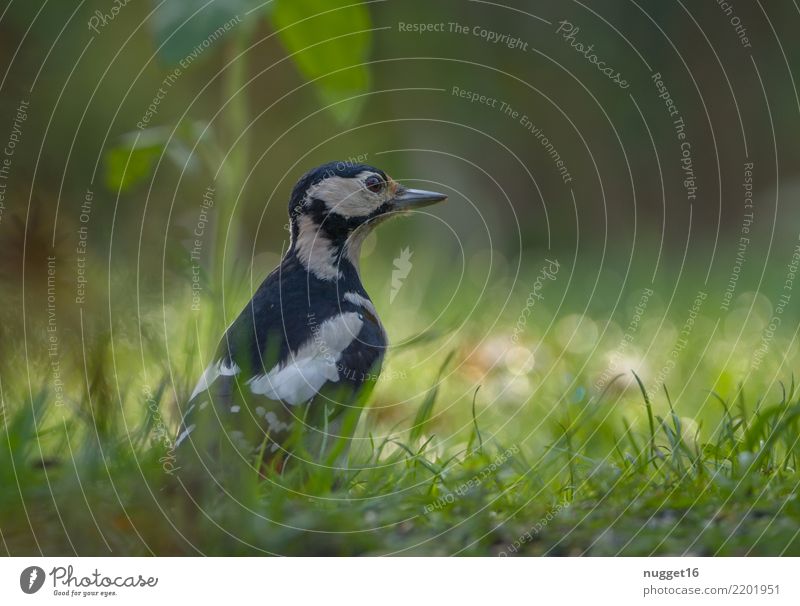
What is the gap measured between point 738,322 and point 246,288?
208cm

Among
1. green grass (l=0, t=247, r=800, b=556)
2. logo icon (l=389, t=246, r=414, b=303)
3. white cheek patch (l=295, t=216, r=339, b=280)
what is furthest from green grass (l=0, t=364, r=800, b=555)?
logo icon (l=389, t=246, r=414, b=303)

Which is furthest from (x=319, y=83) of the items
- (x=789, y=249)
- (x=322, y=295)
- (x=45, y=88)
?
(x=789, y=249)

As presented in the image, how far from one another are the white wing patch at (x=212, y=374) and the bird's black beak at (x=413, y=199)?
697 millimetres

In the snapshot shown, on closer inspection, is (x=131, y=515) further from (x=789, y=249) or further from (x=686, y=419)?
(x=789, y=249)

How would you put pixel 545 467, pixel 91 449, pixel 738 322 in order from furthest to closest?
pixel 738 322 → pixel 545 467 → pixel 91 449

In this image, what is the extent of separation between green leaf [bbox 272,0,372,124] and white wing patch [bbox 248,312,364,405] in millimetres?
521

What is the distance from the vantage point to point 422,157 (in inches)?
229

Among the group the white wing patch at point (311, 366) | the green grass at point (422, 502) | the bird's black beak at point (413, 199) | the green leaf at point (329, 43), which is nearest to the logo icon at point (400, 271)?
the bird's black beak at point (413, 199)

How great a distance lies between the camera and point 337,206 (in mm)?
2691

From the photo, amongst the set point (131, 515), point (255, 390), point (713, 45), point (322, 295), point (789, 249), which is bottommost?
point (131, 515)

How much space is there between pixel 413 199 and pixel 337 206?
0.21m
